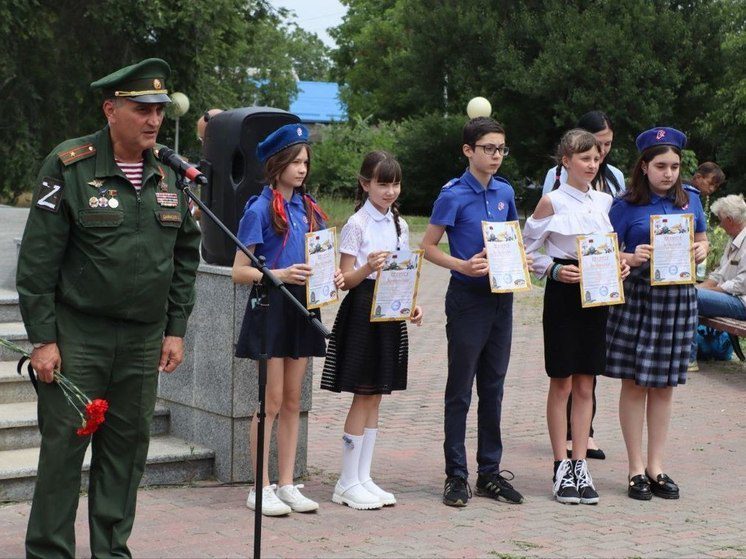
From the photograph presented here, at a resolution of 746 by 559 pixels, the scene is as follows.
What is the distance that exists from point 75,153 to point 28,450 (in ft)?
7.97

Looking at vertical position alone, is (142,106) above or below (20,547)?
above

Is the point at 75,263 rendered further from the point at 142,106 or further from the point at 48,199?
the point at 142,106

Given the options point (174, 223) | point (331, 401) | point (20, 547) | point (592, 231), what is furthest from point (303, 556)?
point (331, 401)

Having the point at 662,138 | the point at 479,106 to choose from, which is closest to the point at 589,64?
the point at 479,106

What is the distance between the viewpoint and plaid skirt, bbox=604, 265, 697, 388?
6.67m

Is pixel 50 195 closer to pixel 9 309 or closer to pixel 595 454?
pixel 9 309

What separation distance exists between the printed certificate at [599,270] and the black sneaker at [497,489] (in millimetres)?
1100

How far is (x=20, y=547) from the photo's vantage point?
209 inches

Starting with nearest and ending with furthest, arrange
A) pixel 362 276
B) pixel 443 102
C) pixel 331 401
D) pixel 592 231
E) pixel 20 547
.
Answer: pixel 20 547, pixel 362 276, pixel 592 231, pixel 331 401, pixel 443 102

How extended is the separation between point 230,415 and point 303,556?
1430 mm

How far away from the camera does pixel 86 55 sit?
37062 mm

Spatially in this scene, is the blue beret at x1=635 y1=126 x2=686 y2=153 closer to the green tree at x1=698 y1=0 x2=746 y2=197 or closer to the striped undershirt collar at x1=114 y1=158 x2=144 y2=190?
the striped undershirt collar at x1=114 y1=158 x2=144 y2=190

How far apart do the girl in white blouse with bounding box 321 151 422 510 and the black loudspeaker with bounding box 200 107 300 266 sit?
0.73m

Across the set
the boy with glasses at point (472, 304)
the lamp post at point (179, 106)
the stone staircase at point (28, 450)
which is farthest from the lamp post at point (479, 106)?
the boy with glasses at point (472, 304)
